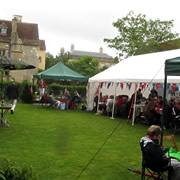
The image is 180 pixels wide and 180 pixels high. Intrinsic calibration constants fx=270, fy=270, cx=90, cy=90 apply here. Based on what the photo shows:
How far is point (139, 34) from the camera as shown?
2686cm

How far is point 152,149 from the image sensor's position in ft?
12.9

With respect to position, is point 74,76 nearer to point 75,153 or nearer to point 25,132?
point 25,132

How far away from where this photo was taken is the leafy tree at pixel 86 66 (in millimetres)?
58594

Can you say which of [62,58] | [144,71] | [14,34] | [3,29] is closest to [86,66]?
[62,58]

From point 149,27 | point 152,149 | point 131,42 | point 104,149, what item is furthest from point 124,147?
point 149,27

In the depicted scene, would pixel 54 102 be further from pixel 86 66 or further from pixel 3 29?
pixel 86 66

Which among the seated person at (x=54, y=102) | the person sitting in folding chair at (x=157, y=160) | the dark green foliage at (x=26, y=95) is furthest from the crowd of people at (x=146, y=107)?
the person sitting in folding chair at (x=157, y=160)

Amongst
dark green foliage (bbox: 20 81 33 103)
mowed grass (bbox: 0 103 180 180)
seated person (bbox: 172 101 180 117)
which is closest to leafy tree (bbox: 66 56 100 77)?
dark green foliage (bbox: 20 81 33 103)

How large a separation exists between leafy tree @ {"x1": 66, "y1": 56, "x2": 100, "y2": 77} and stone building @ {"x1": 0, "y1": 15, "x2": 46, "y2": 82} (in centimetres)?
1926

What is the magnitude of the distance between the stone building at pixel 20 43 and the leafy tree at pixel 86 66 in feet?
63.2

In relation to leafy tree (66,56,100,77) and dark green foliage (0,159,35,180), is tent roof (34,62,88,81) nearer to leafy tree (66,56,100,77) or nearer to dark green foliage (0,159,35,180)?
dark green foliage (0,159,35,180)

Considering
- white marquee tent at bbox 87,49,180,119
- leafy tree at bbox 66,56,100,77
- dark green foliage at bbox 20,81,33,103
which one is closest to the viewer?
white marquee tent at bbox 87,49,180,119

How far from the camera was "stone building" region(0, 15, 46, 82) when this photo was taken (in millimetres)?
37500

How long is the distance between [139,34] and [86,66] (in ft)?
108
